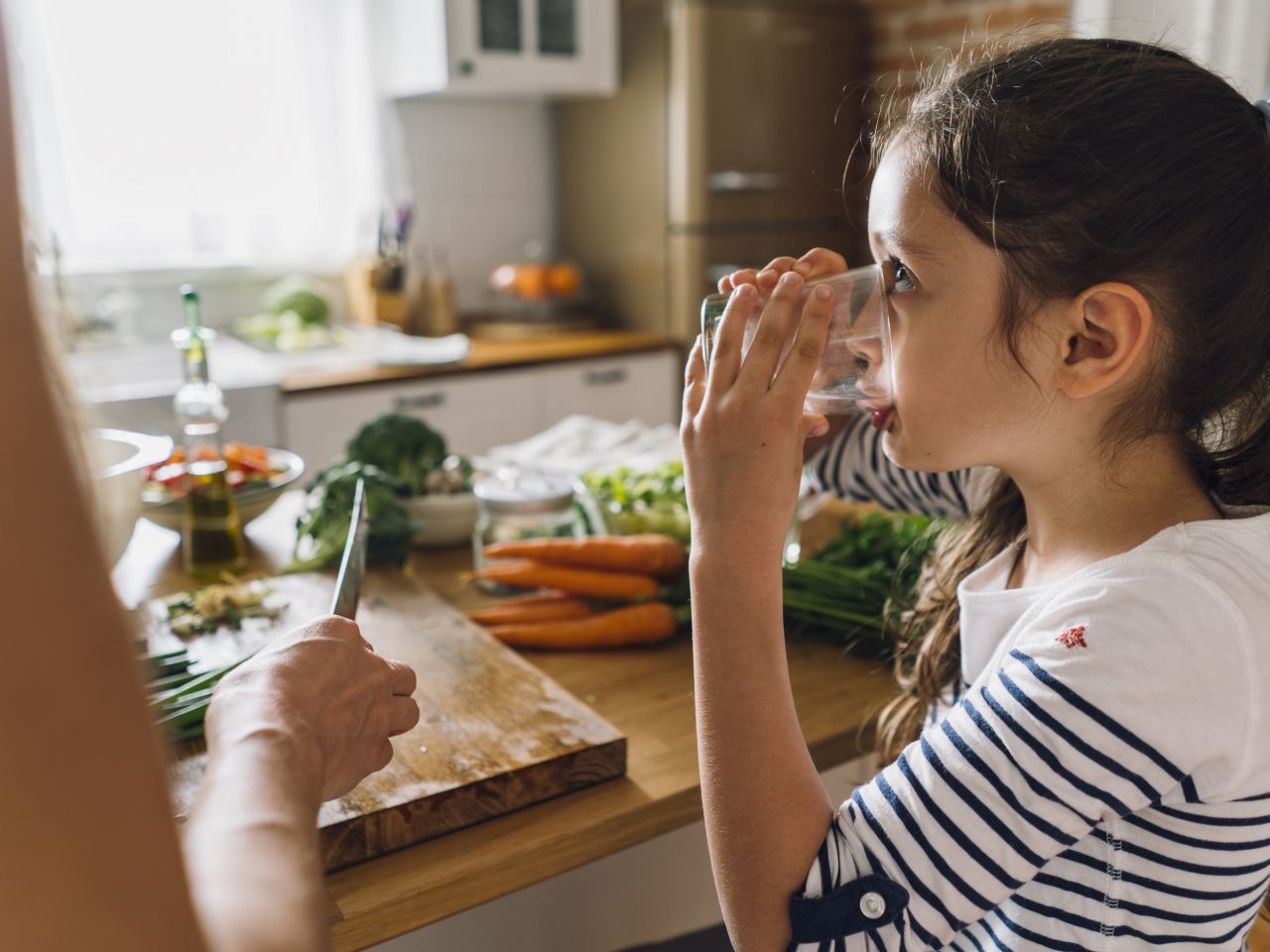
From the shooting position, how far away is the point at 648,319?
12.0 ft

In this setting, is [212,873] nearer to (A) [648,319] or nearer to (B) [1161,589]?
(B) [1161,589]

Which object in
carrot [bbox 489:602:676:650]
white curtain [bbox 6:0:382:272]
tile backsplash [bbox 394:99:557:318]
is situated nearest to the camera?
carrot [bbox 489:602:676:650]

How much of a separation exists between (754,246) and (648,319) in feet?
1.38

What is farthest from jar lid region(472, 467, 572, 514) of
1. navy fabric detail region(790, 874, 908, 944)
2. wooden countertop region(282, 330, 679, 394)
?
wooden countertop region(282, 330, 679, 394)

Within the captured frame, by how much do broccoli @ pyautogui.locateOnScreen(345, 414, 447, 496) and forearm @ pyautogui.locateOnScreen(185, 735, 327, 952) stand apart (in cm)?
93

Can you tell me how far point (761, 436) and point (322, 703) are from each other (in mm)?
355

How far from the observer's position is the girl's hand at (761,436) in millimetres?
800

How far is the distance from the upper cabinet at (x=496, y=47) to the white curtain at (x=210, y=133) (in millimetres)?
152

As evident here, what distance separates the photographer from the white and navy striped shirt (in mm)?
710

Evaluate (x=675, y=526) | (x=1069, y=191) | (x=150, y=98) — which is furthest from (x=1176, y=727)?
(x=150, y=98)

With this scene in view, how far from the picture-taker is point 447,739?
0.94 metres

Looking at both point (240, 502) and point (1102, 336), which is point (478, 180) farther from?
point (1102, 336)

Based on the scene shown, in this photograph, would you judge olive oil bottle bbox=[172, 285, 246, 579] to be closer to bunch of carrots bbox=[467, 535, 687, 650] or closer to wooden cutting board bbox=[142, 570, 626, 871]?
wooden cutting board bbox=[142, 570, 626, 871]

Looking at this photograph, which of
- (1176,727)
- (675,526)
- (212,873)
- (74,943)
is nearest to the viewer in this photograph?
(74,943)
